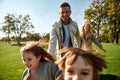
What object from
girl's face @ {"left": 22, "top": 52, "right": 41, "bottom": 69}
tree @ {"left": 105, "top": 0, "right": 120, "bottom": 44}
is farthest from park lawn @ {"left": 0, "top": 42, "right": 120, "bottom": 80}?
tree @ {"left": 105, "top": 0, "right": 120, "bottom": 44}

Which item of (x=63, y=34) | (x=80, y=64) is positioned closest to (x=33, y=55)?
(x=80, y=64)

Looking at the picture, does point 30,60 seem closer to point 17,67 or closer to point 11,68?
point 11,68

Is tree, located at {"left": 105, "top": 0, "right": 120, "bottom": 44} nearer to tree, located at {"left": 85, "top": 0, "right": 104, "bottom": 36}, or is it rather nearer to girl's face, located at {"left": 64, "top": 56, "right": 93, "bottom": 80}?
tree, located at {"left": 85, "top": 0, "right": 104, "bottom": 36}

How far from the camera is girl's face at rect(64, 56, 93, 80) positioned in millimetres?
2533

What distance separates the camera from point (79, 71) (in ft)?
8.45

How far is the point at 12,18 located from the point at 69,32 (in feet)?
260

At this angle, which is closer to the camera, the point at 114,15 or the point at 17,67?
the point at 17,67

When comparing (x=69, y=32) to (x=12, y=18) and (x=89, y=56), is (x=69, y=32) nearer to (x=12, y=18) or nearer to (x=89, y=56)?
(x=89, y=56)

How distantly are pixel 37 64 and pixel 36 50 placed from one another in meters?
0.22

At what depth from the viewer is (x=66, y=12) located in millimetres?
7238

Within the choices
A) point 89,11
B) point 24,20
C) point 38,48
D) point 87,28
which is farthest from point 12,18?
point 38,48

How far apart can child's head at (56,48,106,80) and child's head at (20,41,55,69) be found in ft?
5.52

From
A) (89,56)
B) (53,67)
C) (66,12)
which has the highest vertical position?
(66,12)

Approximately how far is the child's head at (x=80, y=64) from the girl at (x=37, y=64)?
1579 mm
